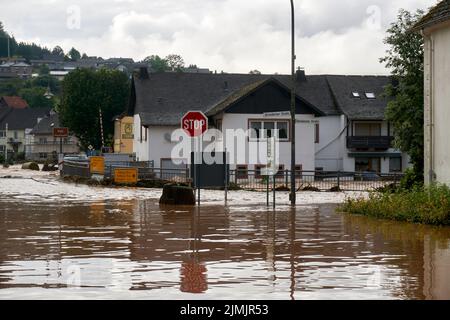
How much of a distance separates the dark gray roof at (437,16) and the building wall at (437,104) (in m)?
0.33

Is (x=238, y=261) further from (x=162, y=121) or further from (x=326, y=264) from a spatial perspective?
(x=162, y=121)

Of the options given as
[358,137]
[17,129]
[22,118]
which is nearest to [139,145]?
[358,137]

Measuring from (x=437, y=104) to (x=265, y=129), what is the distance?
115 feet

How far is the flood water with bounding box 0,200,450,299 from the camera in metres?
12.1

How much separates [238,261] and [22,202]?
19.9 meters

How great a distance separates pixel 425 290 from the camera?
39.6 ft

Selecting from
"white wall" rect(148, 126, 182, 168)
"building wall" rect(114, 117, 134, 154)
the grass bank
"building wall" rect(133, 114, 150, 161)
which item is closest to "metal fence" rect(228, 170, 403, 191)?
"white wall" rect(148, 126, 182, 168)

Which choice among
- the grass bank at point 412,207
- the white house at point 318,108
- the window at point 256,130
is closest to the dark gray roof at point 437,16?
the grass bank at point 412,207

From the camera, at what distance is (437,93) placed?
29688 millimetres

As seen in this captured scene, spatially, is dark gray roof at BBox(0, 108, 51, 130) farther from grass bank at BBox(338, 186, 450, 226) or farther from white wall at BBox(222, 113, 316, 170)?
grass bank at BBox(338, 186, 450, 226)

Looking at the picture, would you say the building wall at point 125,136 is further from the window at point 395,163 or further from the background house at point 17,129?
the background house at point 17,129

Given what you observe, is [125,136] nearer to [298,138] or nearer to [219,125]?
[219,125]

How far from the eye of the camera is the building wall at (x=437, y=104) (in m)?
29.0
